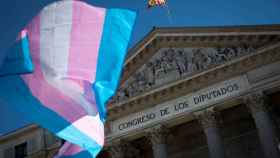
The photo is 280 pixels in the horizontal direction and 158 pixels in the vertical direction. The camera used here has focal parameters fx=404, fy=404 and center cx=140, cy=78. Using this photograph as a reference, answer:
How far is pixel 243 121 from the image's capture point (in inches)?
1048

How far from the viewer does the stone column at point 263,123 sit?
68.1 ft

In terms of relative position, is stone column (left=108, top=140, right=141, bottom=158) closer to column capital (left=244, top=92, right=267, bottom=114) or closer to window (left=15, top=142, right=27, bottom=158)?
column capital (left=244, top=92, right=267, bottom=114)

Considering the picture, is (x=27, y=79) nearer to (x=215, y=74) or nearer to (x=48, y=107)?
(x=48, y=107)

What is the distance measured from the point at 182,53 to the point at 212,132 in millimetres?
6010

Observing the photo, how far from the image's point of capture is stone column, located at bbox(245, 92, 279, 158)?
20.8 metres

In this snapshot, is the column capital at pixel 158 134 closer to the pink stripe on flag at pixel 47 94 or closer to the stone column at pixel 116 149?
the stone column at pixel 116 149

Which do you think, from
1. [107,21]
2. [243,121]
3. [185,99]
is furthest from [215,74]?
[107,21]

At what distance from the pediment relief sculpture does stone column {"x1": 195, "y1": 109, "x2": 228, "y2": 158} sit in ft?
9.07

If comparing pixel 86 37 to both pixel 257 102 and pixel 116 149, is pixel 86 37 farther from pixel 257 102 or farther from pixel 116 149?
pixel 116 149

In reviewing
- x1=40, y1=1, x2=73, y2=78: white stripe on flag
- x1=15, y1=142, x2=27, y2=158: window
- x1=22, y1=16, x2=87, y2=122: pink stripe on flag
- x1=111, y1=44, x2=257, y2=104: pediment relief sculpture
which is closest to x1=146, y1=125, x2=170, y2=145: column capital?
x1=111, y1=44, x2=257, y2=104: pediment relief sculpture

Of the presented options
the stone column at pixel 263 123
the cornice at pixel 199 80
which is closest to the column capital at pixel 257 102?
the stone column at pixel 263 123

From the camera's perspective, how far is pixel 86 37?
991 centimetres

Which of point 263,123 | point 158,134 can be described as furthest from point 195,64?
point 263,123

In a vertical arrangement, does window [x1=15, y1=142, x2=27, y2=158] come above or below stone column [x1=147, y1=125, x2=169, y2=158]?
above
